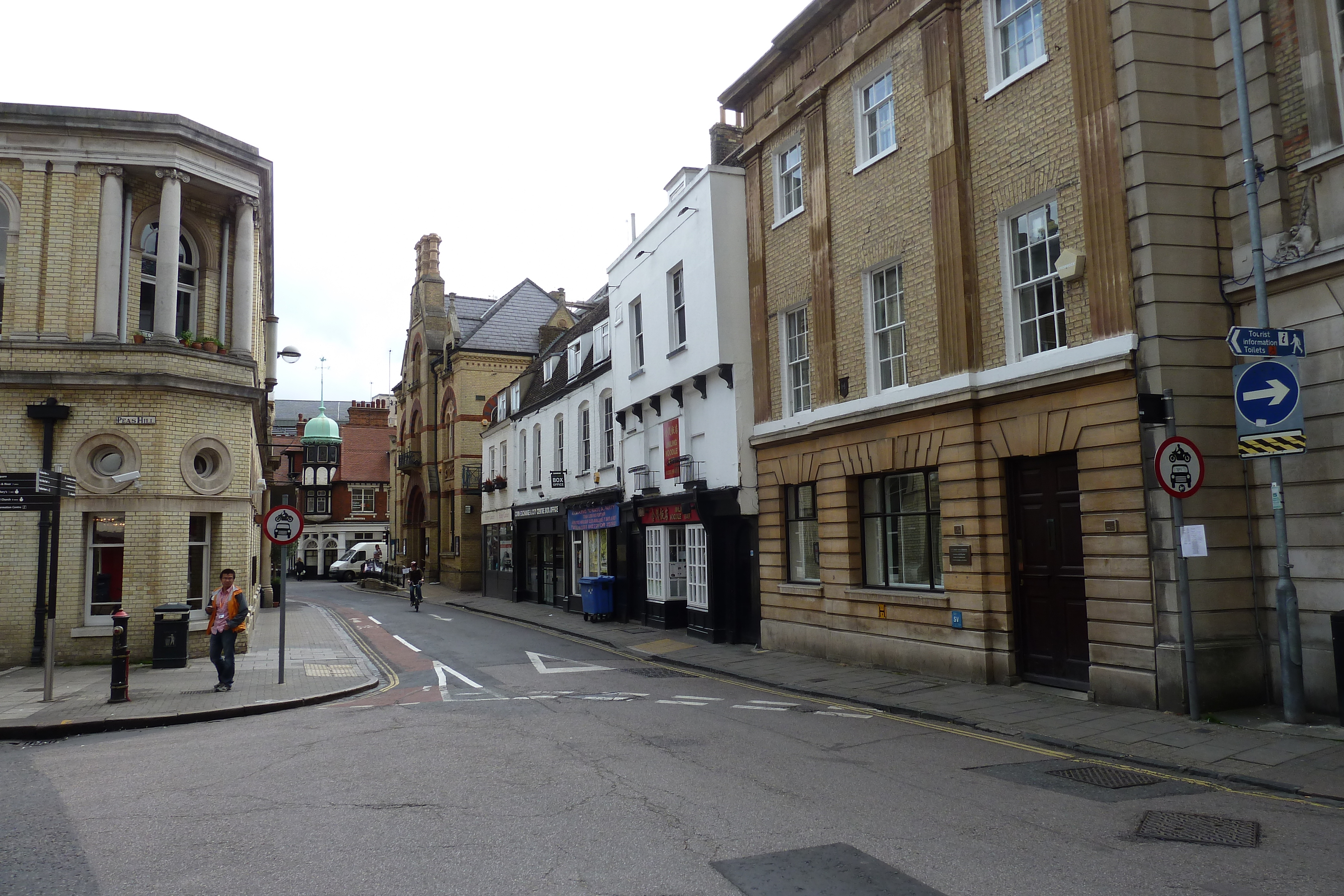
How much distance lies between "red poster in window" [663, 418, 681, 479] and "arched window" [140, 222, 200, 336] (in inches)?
405

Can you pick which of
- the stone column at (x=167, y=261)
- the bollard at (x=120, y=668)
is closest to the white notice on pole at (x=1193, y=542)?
the bollard at (x=120, y=668)

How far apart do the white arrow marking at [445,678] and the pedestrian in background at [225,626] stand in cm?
304

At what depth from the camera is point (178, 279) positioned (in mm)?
18281

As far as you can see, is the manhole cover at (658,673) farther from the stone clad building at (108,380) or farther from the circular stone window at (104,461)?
the circular stone window at (104,461)

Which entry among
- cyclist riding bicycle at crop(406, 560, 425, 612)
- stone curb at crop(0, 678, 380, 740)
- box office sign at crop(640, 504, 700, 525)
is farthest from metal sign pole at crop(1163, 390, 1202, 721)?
cyclist riding bicycle at crop(406, 560, 425, 612)

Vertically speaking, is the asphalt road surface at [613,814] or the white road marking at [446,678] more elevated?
the asphalt road surface at [613,814]

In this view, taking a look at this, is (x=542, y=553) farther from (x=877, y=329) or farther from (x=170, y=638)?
(x=877, y=329)

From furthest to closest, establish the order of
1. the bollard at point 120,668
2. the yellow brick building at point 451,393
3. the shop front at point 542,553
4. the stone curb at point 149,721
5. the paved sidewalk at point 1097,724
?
the yellow brick building at point 451,393 < the shop front at point 542,553 < the bollard at point 120,668 < the stone curb at point 149,721 < the paved sidewalk at point 1097,724

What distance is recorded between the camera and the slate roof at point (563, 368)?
95.8ft

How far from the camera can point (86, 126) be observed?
16.8 m

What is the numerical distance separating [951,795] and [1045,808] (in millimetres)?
695

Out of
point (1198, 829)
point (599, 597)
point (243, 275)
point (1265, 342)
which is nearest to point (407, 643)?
point (599, 597)

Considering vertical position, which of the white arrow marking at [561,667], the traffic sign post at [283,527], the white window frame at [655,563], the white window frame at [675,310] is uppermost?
the white window frame at [675,310]

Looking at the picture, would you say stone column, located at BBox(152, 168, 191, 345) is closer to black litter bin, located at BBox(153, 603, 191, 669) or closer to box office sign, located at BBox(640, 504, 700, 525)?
black litter bin, located at BBox(153, 603, 191, 669)
